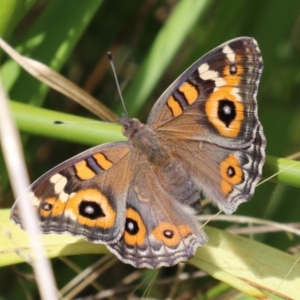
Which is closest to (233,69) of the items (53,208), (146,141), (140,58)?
(146,141)

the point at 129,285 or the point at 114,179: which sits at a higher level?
the point at 114,179

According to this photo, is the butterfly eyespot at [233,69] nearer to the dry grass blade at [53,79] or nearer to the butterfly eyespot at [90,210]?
the dry grass blade at [53,79]

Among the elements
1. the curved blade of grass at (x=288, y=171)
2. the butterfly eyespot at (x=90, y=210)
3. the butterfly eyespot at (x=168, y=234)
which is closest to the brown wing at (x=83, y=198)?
the butterfly eyespot at (x=90, y=210)

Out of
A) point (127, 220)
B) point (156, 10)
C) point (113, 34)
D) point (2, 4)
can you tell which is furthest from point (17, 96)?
point (156, 10)

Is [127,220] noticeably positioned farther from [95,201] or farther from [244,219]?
[244,219]

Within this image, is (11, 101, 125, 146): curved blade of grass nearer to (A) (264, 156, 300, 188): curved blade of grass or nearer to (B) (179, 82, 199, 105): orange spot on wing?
(B) (179, 82, 199, 105): orange spot on wing

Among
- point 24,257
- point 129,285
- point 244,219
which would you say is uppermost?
point 24,257

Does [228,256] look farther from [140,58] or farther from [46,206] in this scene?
[140,58]
